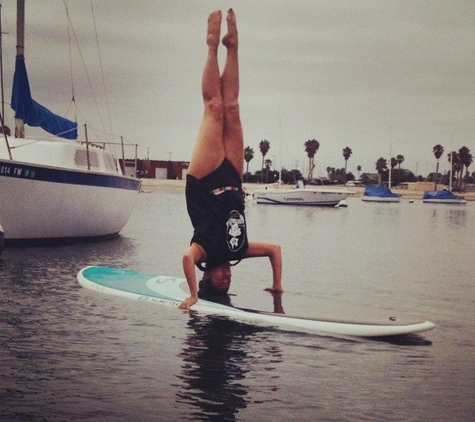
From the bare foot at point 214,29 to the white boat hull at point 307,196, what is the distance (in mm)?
70255

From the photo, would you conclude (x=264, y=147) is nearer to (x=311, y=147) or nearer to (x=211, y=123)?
(x=311, y=147)

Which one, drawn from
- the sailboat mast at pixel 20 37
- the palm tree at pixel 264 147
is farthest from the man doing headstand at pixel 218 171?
the palm tree at pixel 264 147

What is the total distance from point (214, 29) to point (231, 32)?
0.38 metres

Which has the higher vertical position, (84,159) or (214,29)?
(214,29)

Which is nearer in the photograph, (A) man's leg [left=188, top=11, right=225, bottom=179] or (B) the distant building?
(A) man's leg [left=188, top=11, right=225, bottom=179]

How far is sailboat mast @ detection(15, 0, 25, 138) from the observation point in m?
23.3

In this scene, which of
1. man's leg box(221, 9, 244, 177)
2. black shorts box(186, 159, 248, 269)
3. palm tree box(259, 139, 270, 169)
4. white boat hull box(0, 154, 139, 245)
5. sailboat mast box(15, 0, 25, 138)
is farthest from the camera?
palm tree box(259, 139, 270, 169)

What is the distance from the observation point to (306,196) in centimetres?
8175

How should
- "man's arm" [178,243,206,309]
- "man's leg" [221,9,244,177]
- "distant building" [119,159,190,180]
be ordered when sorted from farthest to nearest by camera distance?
"distant building" [119,159,190,180] < "man's leg" [221,9,244,177] < "man's arm" [178,243,206,309]

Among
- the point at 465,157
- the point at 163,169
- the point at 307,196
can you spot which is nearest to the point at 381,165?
the point at 465,157

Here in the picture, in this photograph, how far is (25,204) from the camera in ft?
66.9

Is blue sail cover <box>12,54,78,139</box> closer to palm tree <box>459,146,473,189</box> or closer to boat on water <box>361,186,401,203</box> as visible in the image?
boat on water <box>361,186,401,203</box>

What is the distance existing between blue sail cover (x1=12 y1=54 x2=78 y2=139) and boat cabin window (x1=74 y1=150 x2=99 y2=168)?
114 centimetres

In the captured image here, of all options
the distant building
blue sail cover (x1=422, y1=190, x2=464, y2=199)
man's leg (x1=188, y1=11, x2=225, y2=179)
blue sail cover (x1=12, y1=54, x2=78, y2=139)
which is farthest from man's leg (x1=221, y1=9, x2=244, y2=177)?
the distant building
